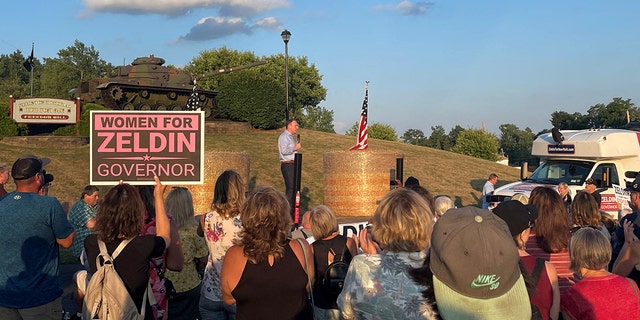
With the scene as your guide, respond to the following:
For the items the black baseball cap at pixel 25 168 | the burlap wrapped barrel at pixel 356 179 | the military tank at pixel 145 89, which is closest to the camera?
the black baseball cap at pixel 25 168

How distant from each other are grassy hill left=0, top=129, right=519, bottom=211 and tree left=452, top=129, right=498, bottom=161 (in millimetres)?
26418

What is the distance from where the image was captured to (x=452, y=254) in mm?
2256

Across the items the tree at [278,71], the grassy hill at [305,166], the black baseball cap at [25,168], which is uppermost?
the tree at [278,71]

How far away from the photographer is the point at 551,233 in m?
4.46

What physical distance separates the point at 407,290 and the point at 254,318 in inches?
45.4

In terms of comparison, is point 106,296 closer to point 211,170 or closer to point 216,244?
point 216,244

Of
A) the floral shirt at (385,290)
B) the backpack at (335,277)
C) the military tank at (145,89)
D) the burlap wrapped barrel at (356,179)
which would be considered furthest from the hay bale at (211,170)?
the military tank at (145,89)

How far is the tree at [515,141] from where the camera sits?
8231cm

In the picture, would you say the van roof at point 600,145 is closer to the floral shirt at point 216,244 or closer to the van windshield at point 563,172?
the van windshield at point 563,172

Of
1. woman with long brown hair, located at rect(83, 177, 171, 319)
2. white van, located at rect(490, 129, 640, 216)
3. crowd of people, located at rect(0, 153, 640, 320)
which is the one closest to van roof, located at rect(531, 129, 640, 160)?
white van, located at rect(490, 129, 640, 216)

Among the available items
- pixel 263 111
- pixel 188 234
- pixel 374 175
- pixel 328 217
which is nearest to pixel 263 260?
pixel 328 217

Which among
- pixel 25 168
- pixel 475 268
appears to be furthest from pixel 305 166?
pixel 475 268

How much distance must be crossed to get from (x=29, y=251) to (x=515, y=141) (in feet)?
324

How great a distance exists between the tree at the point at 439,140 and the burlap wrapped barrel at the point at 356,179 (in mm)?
66226
